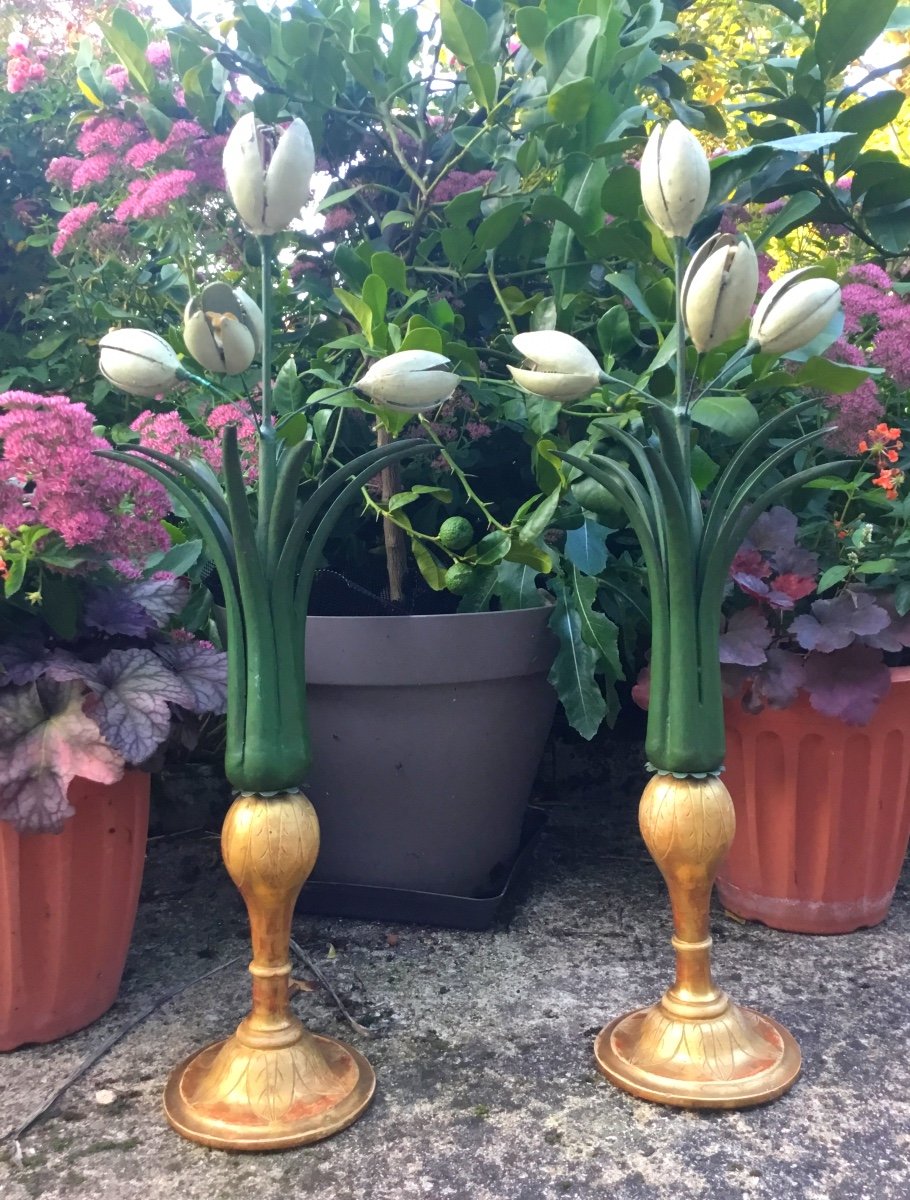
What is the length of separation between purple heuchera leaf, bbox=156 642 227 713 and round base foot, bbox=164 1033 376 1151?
1.19 feet

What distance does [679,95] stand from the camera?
1.66 meters

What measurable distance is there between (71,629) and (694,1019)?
2.71 feet

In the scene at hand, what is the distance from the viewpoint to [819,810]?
135cm

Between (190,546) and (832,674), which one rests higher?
(190,546)

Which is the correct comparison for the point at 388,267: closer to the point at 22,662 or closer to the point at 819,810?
the point at 22,662

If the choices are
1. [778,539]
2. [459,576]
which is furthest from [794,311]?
[459,576]

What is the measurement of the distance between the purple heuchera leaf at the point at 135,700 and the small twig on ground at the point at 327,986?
1.41 ft

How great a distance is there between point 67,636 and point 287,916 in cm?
43

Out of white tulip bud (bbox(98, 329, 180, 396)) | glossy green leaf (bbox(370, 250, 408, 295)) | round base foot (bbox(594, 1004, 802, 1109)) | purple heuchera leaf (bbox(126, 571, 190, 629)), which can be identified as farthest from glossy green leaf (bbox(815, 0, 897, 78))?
round base foot (bbox(594, 1004, 802, 1109))

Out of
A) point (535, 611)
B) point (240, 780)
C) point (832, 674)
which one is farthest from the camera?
point (535, 611)

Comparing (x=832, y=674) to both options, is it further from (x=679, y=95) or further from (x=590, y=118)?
(x=679, y=95)

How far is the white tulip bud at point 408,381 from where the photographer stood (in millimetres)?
930

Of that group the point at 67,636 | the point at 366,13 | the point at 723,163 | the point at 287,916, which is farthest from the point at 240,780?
the point at 366,13

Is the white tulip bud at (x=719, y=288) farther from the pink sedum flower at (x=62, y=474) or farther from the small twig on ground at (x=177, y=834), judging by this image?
the small twig on ground at (x=177, y=834)
